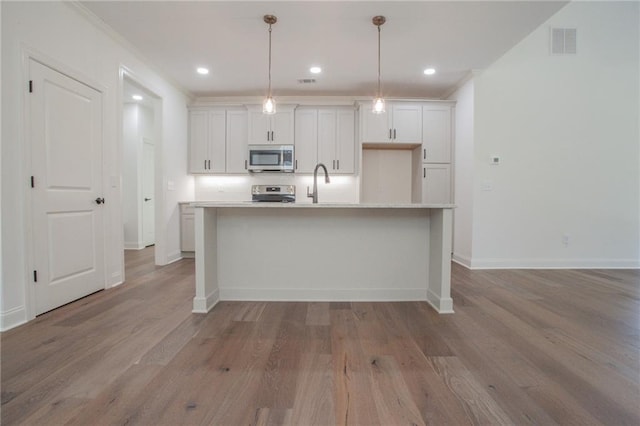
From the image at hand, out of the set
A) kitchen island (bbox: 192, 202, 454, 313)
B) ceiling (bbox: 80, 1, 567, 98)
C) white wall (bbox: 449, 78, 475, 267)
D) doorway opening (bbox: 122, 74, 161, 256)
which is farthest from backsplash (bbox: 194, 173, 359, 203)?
kitchen island (bbox: 192, 202, 454, 313)

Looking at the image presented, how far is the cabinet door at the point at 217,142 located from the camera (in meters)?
4.88

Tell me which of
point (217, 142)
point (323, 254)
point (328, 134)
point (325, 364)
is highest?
point (328, 134)

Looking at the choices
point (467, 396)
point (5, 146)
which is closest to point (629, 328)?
point (467, 396)

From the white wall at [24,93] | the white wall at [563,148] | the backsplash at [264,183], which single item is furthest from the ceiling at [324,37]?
the backsplash at [264,183]

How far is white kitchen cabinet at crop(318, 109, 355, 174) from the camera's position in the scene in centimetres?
482

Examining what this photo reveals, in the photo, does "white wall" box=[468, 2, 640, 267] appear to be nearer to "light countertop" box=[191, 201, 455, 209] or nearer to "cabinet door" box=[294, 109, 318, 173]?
"light countertop" box=[191, 201, 455, 209]

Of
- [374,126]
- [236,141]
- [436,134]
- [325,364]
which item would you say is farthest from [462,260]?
[236,141]

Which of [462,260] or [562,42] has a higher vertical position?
[562,42]

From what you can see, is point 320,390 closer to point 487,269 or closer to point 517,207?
point 487,269

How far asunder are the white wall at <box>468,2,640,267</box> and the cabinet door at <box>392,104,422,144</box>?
2.84ft

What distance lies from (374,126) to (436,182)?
137 centimetres

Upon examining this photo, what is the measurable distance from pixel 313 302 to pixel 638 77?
18.4 ft

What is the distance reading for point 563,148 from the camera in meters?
3.99

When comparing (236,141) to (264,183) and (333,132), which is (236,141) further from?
(333,132)
